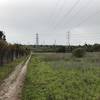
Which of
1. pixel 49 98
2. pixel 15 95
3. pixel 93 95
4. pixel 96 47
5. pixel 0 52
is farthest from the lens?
pixel 96 47

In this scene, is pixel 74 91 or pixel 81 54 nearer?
pixel 74 91

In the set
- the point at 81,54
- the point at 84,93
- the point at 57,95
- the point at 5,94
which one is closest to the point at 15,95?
→ the point at 5,94

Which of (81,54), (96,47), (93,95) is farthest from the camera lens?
(96,47)

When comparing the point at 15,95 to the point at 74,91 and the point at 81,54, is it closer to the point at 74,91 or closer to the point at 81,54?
the point at 74,91

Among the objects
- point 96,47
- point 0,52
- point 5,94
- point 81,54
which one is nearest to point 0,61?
point 0,52

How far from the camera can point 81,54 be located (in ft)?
228

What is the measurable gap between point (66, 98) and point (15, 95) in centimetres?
293

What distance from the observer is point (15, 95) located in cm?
1321

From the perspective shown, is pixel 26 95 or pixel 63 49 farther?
pixel 63 49

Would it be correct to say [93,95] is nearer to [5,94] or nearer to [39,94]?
[39,94]

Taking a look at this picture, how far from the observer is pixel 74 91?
534 inches

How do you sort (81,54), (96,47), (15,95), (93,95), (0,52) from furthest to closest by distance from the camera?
1. (96,47)
2. (81,54)
3. (0,52)
4. (15,95)
5. (93,95)

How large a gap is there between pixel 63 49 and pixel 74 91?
10014cm

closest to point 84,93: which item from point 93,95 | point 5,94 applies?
point 93,95
